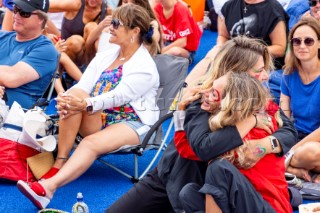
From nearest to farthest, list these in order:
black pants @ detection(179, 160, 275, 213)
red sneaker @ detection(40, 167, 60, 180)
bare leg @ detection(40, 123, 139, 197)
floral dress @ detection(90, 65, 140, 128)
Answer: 1. black pants @ detection(179, 160, 275, 213)
2. bare leg @ detection(40, 123, 139, 197)
3. red sneaker @ detection(40, 167, 60, 180)
4. floral dress @ detection(90, 65, 140, 128)

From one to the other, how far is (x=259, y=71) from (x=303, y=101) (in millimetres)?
1746

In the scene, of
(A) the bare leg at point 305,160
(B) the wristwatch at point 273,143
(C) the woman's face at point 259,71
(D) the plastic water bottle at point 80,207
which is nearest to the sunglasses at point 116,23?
(D) the plastic water bottle at point 80,207

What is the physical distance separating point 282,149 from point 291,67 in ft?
6.26

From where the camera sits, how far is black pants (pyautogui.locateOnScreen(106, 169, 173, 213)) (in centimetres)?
430

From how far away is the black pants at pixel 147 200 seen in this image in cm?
430

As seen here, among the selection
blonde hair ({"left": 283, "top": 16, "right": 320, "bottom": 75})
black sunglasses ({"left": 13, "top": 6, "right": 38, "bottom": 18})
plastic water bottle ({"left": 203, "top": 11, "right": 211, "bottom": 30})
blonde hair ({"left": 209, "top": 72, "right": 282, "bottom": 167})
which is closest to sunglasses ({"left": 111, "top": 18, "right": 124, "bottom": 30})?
black sunglasses ({"left": 13, "top": 6, "right": 38, "bottom": 18})

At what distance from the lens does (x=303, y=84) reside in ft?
18.6

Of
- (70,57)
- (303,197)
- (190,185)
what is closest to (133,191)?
(190,185)

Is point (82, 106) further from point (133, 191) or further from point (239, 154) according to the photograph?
point (239, 154)

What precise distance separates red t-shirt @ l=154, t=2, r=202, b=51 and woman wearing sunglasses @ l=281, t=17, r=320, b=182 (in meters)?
2.32

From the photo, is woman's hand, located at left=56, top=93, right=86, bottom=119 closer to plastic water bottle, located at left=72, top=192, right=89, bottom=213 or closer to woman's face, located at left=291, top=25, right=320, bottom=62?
plastic water bottle, located at left=72, top=192, right=89, bottom=213

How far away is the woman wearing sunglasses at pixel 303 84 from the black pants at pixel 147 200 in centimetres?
A: 148

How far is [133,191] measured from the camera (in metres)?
4.38

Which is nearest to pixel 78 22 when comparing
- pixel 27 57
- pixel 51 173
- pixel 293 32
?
pixel 27 57
